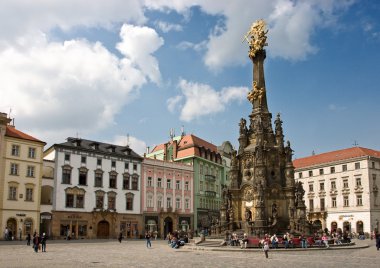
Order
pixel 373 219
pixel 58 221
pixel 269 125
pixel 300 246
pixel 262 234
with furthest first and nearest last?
pixel 373 219, pixel 58 221, pixel 269 125, pixel 262 234, pixel 300 246

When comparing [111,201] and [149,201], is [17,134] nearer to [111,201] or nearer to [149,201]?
[111,201]

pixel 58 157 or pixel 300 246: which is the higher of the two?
pixel 58 157

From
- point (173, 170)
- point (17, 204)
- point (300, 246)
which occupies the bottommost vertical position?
point (300, 246)

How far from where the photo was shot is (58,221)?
55031 mm

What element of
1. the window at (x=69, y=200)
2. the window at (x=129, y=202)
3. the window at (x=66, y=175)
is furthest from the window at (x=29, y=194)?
the window at (x=129, y=202)

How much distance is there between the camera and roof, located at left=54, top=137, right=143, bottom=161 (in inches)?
2307

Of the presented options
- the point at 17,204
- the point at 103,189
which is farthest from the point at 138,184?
the point at 17,204

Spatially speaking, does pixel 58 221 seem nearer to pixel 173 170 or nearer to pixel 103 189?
pixel 103 189

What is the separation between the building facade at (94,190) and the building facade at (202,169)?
780 centimetres

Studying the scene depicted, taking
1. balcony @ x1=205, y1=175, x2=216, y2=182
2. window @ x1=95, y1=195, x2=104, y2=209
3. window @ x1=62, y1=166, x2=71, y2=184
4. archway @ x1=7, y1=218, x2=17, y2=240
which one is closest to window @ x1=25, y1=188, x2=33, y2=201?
archway @ x1=7, y1=218, x2=17, y2=240

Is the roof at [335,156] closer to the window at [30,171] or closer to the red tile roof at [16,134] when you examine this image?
the window at [30,171]

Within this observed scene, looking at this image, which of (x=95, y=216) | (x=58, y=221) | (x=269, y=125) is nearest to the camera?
(x=269, y=125)

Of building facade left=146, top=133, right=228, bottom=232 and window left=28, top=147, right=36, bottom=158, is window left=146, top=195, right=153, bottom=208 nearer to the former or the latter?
building facade left=146, top=133, right=228, bottom=232

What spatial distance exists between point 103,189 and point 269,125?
99.6 feet
